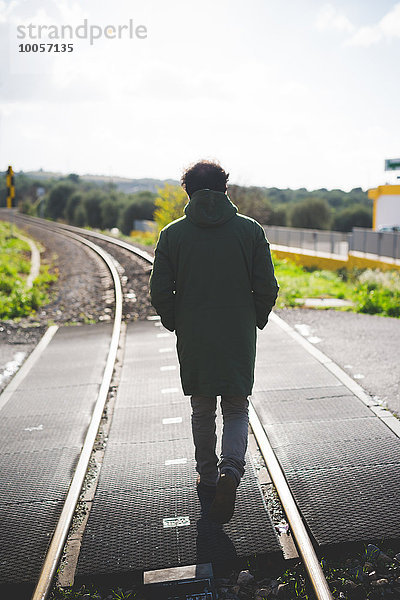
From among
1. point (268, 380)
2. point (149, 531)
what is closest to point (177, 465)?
point (149, 531)

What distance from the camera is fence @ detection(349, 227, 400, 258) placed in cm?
1847

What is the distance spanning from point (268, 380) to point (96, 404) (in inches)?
74.5

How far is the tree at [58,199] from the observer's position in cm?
8506

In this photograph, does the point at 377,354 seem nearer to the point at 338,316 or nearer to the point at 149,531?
the point at 338,316

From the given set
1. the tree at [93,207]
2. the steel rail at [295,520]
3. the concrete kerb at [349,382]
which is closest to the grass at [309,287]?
the concrete kerb at [349,382]

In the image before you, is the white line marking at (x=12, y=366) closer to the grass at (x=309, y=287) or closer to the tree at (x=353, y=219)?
the grass at (x=309, y=287)

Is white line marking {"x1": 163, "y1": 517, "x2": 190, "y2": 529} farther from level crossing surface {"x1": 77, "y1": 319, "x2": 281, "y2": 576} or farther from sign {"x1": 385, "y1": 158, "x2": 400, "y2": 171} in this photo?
sign {"x1": 385, "y1": 158, "x2": 400, "y2": 171}

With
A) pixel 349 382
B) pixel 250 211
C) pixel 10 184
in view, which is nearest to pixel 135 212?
pixel 250 211

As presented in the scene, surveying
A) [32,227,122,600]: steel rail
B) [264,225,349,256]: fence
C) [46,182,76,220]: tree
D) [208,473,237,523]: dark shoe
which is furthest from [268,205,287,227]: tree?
[208,473,237,523]: dark shoe

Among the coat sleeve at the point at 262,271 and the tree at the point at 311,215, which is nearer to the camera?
the coat sleeve at the point at 262,271

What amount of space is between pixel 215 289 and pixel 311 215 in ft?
193

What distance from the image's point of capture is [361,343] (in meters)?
8.29

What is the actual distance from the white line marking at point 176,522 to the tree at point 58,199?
8332 cm

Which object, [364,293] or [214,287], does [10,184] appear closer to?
[364,293]
